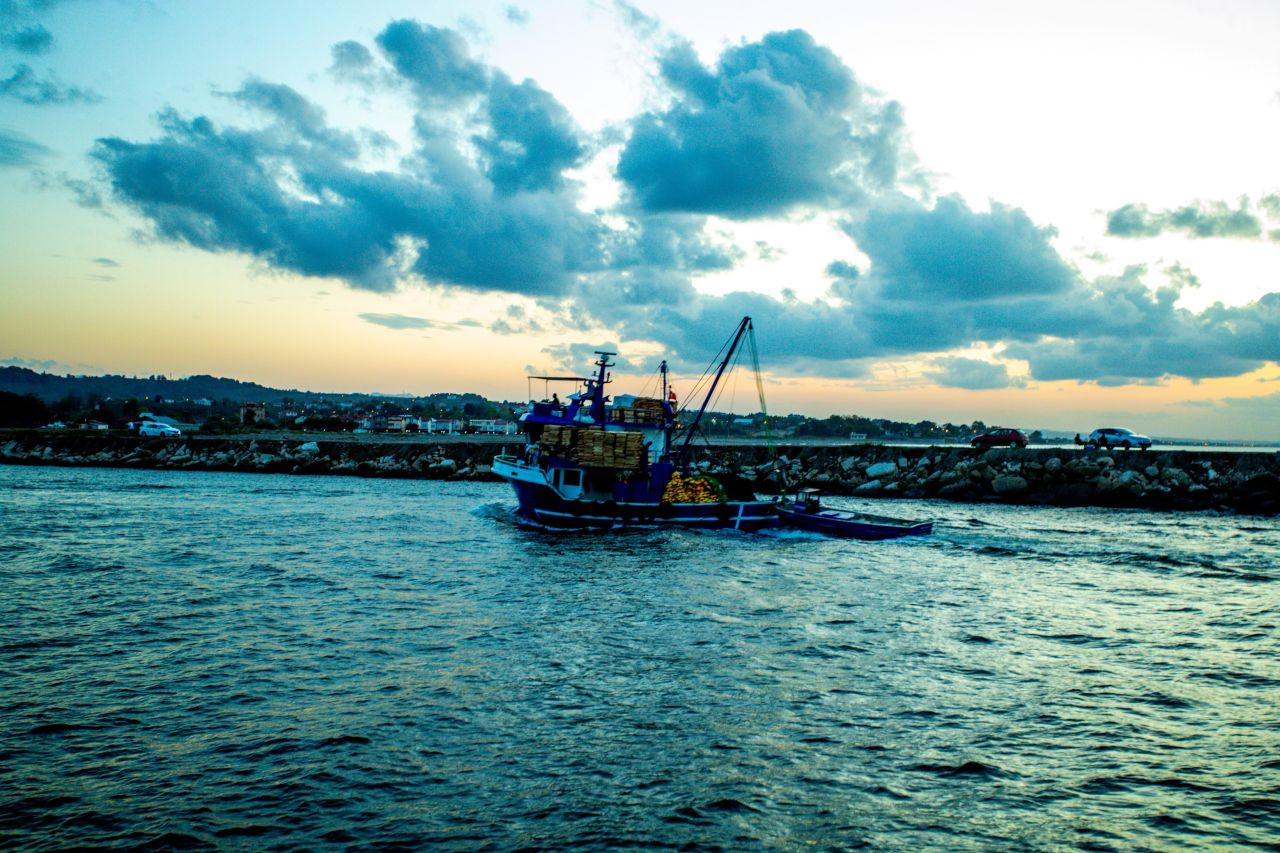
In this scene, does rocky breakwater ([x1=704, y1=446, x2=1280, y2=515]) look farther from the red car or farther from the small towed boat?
the small towed boat

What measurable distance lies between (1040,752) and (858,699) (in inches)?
128

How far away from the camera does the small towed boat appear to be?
38.6 metres

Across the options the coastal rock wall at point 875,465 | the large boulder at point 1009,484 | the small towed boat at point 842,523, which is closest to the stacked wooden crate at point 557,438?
the coastal rock wall at point 875,465

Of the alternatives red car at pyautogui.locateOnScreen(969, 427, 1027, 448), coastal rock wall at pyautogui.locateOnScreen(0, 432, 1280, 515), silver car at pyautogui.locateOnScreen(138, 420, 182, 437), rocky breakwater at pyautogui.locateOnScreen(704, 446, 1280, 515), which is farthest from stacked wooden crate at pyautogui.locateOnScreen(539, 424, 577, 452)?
silver car at pyautogui.locateOnScreen(138, 420, 182, 437)

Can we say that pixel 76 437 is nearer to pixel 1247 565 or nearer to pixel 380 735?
pixel 380 735

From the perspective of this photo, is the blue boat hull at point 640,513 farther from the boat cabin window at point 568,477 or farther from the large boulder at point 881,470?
the large boulder at point 881,470

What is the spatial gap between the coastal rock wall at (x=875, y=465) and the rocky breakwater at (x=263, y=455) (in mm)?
128

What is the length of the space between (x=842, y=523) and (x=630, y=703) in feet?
91.3

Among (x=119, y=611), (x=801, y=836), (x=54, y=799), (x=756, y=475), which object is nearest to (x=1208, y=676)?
(x=801, y=836)

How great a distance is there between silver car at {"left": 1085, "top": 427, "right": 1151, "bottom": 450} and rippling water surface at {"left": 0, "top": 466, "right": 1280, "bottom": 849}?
4106 cm

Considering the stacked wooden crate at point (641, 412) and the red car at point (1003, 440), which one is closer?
the stacked wooden crate at point (641, 412)

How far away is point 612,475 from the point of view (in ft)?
138

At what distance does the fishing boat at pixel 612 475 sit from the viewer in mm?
40969

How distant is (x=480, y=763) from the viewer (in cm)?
1152
